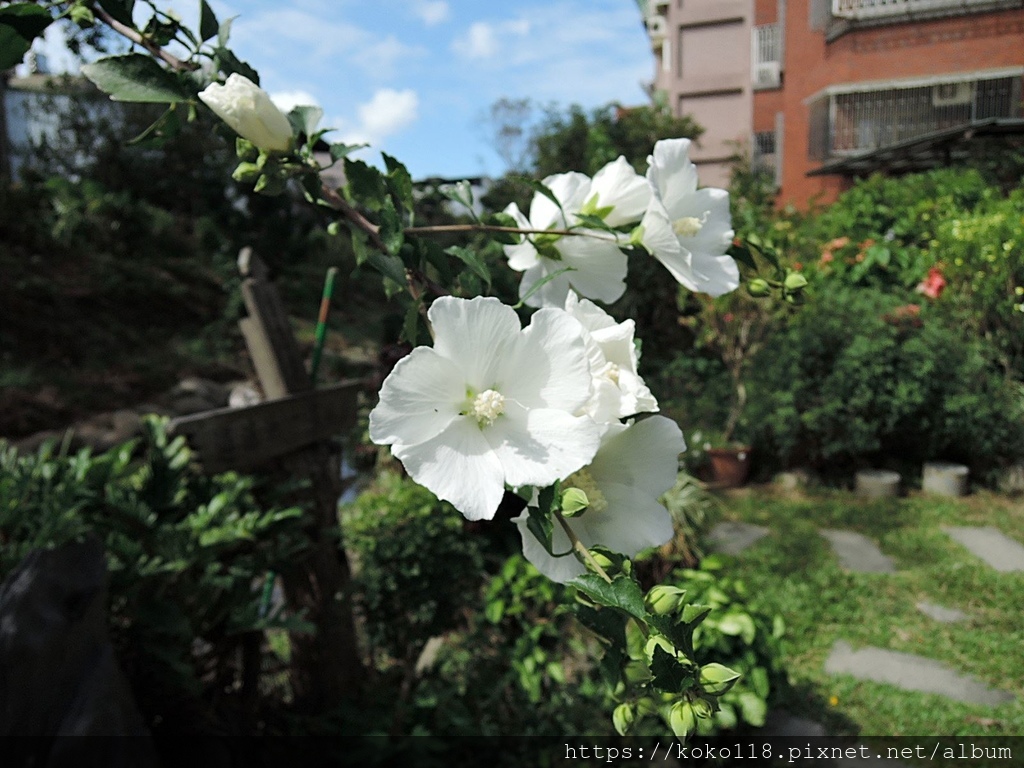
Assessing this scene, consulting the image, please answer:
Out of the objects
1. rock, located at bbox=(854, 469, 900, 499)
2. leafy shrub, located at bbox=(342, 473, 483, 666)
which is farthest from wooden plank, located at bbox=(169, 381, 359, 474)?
rock, located at bbox=(854, 469, 900, 499)

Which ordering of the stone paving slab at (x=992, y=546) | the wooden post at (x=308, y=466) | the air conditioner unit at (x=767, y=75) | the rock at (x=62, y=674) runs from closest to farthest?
the rock at (x=62, y=674) → the stone paving slab at (x=992, y=546) → the wooden post at (x=308, y=466) → the air conditioner unit at (x=767, y=75)

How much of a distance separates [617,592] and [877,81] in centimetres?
177

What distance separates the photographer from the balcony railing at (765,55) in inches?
117

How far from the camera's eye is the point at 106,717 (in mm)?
1259

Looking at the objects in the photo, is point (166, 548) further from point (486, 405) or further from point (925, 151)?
point (925, 151)

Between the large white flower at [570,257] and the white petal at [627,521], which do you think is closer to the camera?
the white petal at [627,521]

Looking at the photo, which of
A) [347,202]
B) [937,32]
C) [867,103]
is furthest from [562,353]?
[867,103]

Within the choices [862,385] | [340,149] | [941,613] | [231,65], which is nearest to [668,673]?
[340,149]

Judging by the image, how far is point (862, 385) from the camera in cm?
364

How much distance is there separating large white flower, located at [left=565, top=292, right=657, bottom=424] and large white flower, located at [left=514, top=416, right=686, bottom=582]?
16 millimetres

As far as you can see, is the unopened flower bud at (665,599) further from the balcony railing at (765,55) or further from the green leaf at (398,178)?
the balcony railing at (765,55)

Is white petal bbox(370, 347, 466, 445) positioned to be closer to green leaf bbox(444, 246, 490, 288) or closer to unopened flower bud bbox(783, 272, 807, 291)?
green leaf bbox(444, 246, 490, 288)

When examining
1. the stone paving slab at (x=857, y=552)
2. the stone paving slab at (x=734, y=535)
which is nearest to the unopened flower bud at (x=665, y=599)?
the stone paving slab at (x=857, y=552)

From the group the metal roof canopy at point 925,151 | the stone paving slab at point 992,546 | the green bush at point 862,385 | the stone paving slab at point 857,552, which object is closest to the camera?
the stone paving slab at point 992,546
